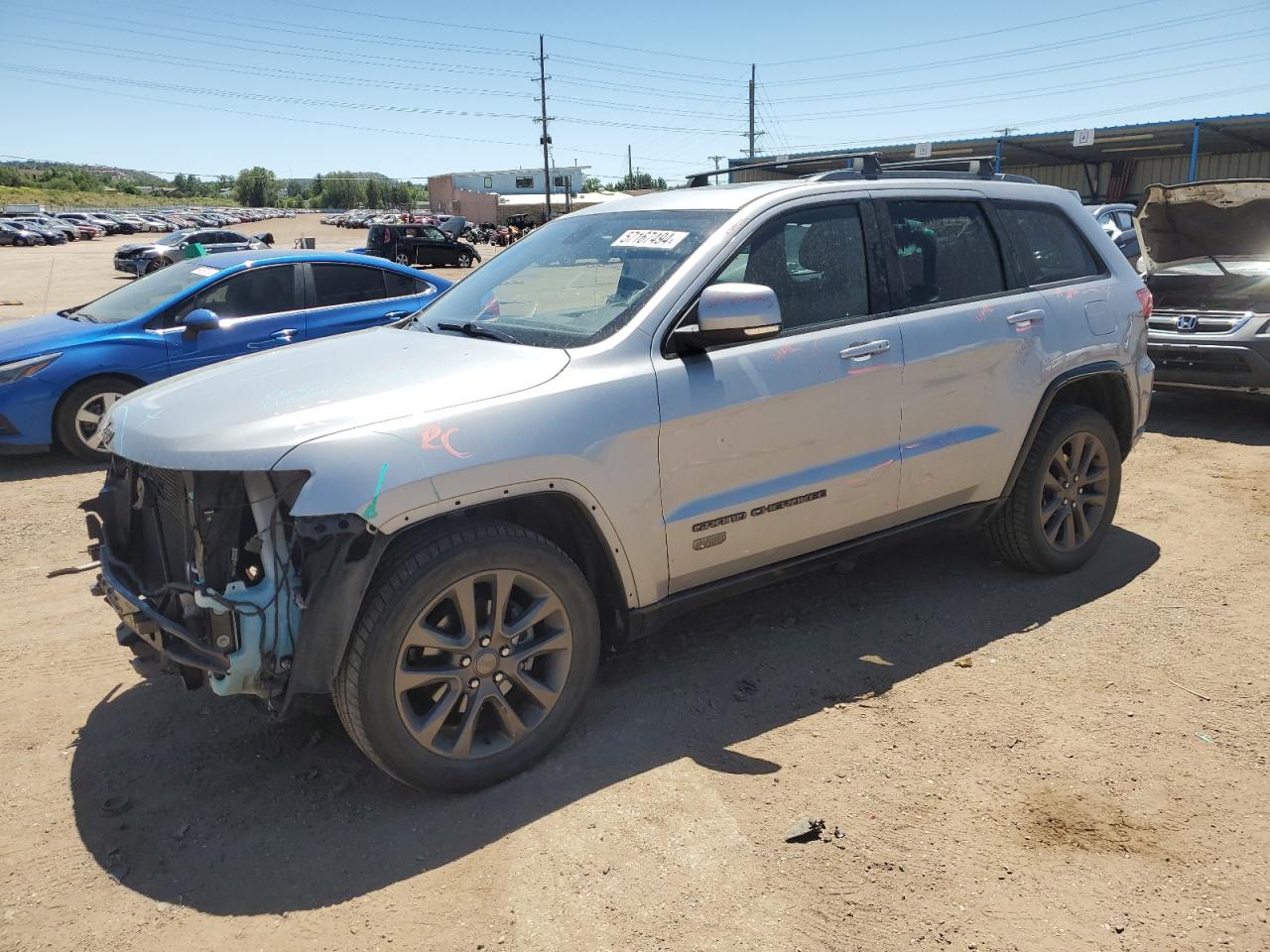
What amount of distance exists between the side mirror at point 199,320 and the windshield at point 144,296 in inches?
21.4

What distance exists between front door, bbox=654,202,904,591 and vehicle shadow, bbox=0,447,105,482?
19.1 feet

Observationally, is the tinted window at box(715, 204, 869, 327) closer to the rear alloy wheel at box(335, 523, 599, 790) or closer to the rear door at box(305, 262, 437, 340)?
the rear alloy wheel at box(335, 523, 599, 790)

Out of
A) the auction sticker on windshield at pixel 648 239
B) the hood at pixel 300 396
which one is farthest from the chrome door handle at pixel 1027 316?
the hood at pixel 300 396

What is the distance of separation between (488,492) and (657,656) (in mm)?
1439

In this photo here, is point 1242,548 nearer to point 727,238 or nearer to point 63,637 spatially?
point 727,238

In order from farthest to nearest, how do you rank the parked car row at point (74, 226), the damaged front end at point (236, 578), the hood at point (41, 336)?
the parked car row at point (74, 226)
the hood at point (41, 336)
the damaged front end at point (236, 578)

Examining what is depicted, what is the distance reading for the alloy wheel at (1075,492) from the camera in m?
4.53

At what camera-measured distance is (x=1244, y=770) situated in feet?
10.2

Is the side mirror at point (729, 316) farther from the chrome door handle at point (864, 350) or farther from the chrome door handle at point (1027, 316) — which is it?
the chrome door handle at point (1027, 316)

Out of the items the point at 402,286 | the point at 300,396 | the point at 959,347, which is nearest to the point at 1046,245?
the point at 959,347

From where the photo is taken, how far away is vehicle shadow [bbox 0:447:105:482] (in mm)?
7152

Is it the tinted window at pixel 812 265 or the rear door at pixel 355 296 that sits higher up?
the tinted window at pixel 812 265

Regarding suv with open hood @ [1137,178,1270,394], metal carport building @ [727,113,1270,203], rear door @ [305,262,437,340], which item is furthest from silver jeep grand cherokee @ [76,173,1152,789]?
metal carport building @ [727,113,1270,203]

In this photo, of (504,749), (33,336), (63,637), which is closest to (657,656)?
(504,749)
